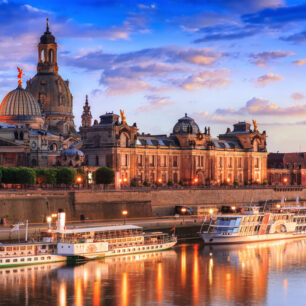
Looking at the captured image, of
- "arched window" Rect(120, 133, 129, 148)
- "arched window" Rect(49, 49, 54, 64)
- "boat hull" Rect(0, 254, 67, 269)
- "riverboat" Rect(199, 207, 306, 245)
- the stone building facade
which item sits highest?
"arched window" Rect(49, 49, 54, 64)

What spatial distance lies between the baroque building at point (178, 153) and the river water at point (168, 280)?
48872mm

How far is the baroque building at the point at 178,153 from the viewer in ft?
425

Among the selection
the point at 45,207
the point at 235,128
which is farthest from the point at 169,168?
the point at 45,207

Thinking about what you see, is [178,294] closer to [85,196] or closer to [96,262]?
[96,262]

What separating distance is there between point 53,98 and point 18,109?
912 inches

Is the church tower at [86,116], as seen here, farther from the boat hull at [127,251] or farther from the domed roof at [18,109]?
the boat hull at [127,251]

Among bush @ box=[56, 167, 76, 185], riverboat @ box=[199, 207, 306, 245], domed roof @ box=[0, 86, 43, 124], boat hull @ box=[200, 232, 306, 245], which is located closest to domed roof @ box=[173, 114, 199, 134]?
domed roof @ box=[0, 86, 43, 124]

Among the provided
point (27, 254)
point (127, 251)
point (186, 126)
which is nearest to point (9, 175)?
point (127, 251)

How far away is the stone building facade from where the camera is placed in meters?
167

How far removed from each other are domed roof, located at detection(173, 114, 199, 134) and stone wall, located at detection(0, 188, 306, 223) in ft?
49.3

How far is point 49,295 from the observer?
56.8 metres

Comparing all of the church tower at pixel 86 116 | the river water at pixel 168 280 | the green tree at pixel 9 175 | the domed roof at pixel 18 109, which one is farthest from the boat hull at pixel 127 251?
the church tower at pixel 86 116

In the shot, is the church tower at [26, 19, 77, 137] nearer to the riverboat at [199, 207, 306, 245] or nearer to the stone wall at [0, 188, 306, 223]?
the stone wall at [0, 188, 306, 223]

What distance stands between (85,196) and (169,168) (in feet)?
130
